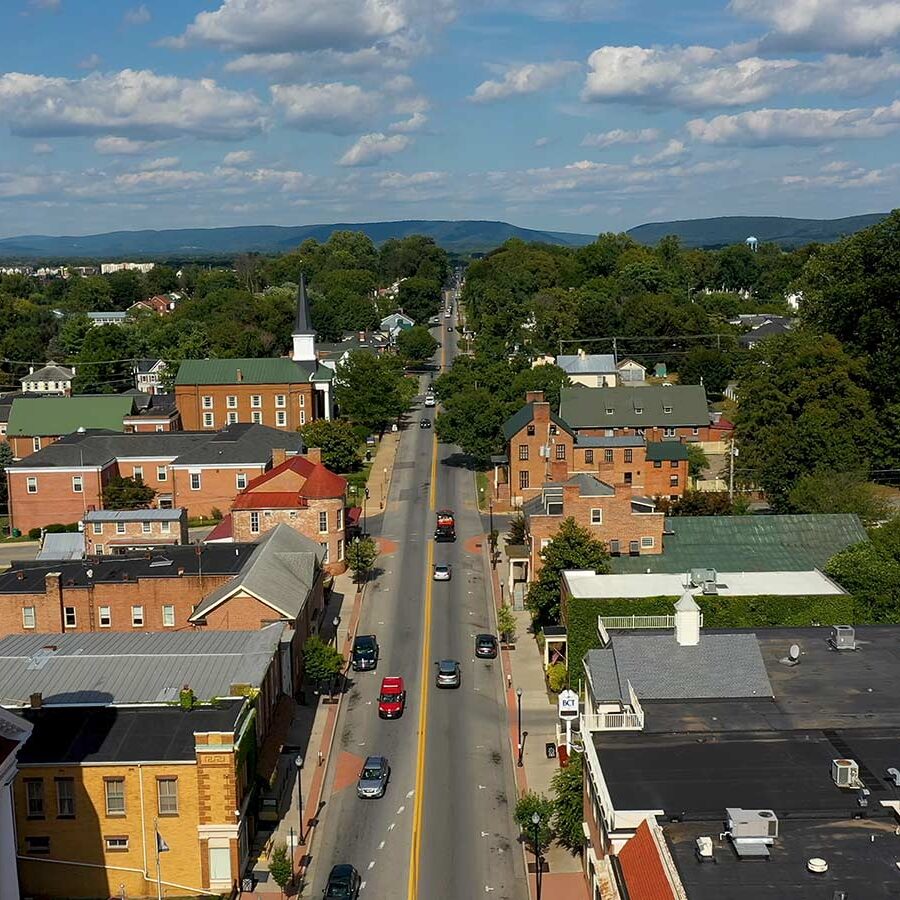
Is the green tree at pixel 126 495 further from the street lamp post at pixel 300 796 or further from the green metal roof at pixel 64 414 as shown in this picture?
the street lamp post at pixel 300 796

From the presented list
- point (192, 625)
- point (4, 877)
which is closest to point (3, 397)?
point (192, 625)

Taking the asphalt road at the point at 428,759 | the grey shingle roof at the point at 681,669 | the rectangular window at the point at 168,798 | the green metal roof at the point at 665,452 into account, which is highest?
the grey shingle roof at the point at 681,669

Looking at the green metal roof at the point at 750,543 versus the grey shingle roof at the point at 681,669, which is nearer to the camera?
the grey shingle roof at the point at 681,669

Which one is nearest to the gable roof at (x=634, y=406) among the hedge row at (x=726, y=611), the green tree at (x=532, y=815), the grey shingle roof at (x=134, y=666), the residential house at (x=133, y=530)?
the residential house at (x=133, y=530)

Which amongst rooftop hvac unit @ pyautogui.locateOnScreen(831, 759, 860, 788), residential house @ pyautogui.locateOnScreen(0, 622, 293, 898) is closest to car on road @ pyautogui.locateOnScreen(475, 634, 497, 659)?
residential house @ pyautogui.locateOnScreen(0, 622, 293, 898)

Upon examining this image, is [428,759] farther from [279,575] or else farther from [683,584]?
[683,584]

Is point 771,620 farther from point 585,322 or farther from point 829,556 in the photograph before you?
point 585,322

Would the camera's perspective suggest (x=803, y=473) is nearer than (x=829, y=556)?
No

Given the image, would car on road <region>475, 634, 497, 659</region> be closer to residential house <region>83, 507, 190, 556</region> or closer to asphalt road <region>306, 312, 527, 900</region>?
asphalt road <region>306, 312, 527, 900</region>
